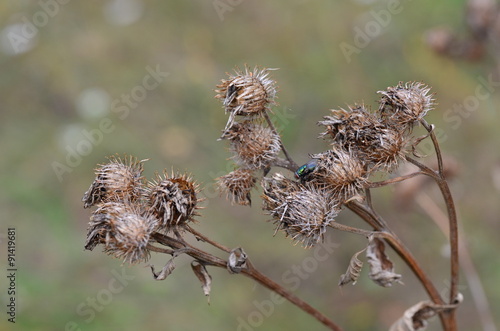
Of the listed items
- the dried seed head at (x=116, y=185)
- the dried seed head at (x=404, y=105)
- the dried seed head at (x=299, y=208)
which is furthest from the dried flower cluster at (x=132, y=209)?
the dried seed head at (x=404, y=105)

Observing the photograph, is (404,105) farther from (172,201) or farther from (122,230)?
(122,230)

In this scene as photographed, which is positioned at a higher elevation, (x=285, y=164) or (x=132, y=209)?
(x=285, y=164)

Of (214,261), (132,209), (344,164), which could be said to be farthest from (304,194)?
(132,209)

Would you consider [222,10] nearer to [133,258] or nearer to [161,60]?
[161,60]

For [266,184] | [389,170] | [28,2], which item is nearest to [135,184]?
[266,184]

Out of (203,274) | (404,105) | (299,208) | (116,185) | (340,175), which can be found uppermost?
(404,105)
